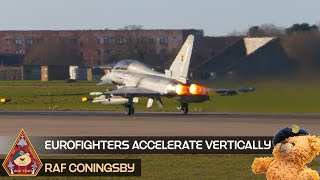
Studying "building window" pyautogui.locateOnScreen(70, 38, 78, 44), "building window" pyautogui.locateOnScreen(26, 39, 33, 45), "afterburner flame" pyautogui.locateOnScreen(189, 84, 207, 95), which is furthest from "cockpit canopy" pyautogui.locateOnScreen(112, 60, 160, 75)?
"building window" pyautogui.locateOnScreen(26, 39, 33, 45)

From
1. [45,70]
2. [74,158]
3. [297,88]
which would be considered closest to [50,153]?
[74,158]

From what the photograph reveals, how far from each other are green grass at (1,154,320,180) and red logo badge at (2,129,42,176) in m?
3.01

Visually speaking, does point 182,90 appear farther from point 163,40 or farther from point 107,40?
point 163,40

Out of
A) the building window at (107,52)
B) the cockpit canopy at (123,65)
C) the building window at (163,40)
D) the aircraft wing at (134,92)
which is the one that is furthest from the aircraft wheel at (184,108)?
the building window at (163,40)

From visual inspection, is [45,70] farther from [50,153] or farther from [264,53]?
[50,153]

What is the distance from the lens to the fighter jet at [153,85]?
5506 cm

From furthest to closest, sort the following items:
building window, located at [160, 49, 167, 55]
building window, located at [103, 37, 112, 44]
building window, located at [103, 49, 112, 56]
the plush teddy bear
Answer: building window, located at [103, 49, 112, 56], building window, located at [103, 37, 112, 44], building window, located at [160, 49, 167, 55], the plush teddy bear

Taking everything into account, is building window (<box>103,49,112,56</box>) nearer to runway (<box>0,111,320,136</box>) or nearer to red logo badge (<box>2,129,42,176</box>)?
runway (<box>0,111,320,136</box>)

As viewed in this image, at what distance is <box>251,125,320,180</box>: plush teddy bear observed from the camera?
39.8 ft

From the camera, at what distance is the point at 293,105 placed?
159ft

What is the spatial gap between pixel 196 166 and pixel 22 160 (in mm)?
5601

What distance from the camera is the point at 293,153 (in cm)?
1223

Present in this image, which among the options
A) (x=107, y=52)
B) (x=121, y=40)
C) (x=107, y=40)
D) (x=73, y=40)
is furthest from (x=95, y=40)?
(x=121, y=40)

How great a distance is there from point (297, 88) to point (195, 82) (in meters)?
10.6
